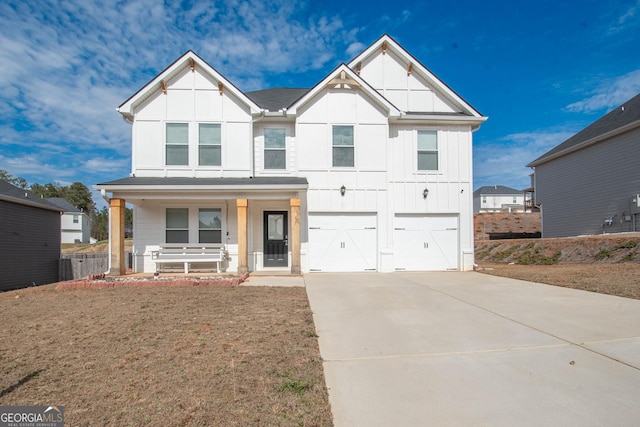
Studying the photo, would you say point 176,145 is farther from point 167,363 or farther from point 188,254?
point 167,363

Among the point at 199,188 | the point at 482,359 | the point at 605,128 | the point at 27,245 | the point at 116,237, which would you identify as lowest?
the point at 482,359

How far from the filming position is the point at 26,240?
1614cm

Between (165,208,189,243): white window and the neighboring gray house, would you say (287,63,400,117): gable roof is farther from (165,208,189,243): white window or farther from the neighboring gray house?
the neighboring gray house

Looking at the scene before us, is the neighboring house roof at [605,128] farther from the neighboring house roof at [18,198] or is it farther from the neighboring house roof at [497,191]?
the neighboring house roof at [497,191]

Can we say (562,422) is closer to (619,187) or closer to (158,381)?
(158,381)

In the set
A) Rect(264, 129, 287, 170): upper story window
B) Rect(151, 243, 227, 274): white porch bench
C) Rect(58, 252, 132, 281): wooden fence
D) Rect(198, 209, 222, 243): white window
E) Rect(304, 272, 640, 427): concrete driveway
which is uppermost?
Rect(264, 129, 287, 170): upper story window

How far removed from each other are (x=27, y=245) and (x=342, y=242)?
15.2 meters

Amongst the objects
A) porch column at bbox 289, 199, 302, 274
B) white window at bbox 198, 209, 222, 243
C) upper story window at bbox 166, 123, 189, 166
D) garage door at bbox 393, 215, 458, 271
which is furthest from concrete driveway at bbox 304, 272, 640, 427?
upper story window at bbox 166, 123, 189, 166

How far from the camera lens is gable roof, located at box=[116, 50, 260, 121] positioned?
37.5 feet

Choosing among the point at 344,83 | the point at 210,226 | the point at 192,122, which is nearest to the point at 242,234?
the point at 210,226

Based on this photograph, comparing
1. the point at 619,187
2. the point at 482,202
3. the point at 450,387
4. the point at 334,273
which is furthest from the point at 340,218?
the point at 482,202

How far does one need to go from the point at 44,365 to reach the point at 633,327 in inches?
297

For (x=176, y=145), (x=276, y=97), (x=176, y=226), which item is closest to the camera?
(x=176, y=145)

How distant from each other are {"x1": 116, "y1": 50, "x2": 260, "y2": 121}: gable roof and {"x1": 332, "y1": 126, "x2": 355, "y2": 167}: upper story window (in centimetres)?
285
